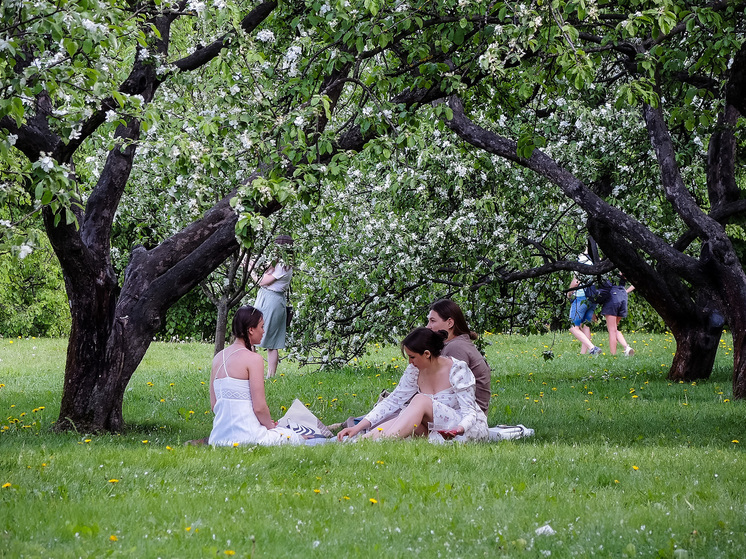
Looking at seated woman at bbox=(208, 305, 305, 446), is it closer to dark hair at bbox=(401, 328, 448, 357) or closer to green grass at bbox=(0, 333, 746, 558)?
green grass at bbox=(0, 333, 746, 558)

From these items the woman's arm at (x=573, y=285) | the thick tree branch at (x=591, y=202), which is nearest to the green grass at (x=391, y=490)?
the thick tree branch at (x=591, y=202)

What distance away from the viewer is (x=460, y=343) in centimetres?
813

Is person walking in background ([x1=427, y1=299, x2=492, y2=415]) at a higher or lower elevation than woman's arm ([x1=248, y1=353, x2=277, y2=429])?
higher

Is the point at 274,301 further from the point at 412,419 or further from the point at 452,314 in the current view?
the point at 412,419

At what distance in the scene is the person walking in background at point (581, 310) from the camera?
13327 millimetres

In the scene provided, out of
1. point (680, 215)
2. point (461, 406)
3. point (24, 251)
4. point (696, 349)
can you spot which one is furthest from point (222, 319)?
point (24, 251)

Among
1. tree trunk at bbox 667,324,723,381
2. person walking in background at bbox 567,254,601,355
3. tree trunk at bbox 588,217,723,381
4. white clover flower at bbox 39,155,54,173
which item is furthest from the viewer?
person walking in background at bbox 567,254,601,355

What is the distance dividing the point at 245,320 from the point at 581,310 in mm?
8672

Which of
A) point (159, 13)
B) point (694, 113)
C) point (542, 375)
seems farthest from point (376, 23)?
point (542, 375)

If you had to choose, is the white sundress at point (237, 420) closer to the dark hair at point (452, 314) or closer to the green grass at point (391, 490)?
the green grass at point (391, 490)

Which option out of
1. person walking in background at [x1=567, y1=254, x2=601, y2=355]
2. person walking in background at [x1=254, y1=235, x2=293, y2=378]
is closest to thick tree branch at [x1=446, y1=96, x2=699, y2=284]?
person walking in background at [x1=567, y1=254, x2=601, y2=355]

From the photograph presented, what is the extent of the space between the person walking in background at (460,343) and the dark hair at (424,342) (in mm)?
370

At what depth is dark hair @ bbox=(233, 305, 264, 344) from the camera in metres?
7.61

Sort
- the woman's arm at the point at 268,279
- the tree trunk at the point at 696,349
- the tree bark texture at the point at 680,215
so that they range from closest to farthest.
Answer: the tree bark texture at the point at 680,215
the woman's arm at the point at 268,279
the tree trunk at the point at 696,349
